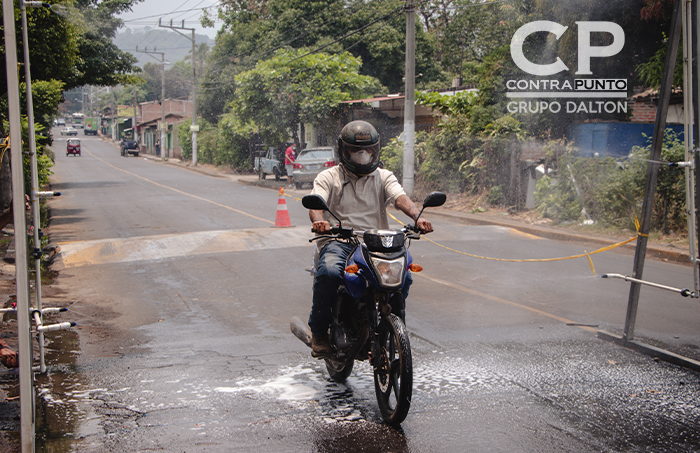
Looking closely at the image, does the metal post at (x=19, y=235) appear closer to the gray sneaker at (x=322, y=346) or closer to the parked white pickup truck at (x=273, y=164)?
the gray sneaker at (x=322, y=346)

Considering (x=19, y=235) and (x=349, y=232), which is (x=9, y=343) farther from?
(x=349, y=232)

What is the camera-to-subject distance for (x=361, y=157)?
4609 mm

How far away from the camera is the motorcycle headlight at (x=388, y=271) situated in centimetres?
387

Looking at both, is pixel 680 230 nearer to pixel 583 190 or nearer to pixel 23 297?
pixel 583 190

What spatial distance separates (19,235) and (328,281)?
6.39 feet

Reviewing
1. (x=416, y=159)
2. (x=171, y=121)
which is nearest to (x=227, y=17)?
(x=171, y=121)

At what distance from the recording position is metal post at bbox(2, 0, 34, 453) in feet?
9.86

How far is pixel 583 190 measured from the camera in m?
14.5

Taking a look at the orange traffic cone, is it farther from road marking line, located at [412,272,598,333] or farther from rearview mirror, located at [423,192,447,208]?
rearview mirror, located at [423,192,447,208]

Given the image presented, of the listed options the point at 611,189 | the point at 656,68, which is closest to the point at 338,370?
Answer: the point at 611,189

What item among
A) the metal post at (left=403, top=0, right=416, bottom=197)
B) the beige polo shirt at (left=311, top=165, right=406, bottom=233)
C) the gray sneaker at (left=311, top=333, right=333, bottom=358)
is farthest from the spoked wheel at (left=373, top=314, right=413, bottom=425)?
the metal post at (left=403, top=0, right=416, bottom=197)

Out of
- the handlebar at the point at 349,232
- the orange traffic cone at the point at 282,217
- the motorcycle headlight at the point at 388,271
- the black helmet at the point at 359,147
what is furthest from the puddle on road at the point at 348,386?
the orange traffic cone at the point at 282,217

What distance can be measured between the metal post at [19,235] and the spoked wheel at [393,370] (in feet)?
6.59

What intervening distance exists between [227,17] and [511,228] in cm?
4021
